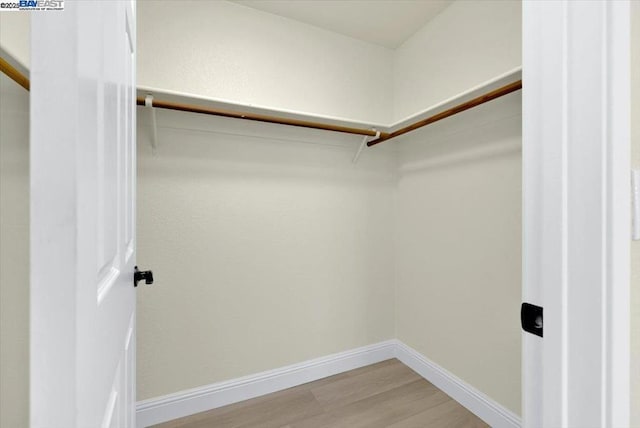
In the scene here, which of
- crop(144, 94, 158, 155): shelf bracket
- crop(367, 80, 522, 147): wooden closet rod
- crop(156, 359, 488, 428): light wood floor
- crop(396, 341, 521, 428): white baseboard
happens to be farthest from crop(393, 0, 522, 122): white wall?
crop(156, 359, 488, 428): light wood floor

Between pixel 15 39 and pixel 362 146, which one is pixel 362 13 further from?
pixel 15 39

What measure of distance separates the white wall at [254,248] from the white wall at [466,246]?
0.20 metres

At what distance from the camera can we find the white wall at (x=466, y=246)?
4.81ft

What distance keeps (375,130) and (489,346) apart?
55.7 inches

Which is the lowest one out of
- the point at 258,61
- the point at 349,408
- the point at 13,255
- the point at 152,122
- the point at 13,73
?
the point at 349,408

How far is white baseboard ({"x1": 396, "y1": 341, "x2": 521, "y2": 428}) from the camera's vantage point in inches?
57.8

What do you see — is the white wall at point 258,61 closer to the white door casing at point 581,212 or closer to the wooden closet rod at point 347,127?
the wooden closet rod at point 347,127

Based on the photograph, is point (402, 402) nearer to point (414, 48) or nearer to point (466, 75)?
point (466, 75)

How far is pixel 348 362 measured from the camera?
6.64ft

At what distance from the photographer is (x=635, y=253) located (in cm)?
53

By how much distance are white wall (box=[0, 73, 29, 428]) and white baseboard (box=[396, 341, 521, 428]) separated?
188cm

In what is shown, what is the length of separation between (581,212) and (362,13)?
6.05 feet

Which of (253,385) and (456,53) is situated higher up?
(456,53)

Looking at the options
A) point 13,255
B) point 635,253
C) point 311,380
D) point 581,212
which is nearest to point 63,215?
point 13,255
